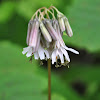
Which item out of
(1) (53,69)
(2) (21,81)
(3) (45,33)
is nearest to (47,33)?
(3) (45,33)

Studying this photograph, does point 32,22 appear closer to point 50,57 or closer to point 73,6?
point 50,57

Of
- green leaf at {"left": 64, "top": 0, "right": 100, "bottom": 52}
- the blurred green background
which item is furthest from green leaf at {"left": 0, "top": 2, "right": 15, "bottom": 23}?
green leaf at {"left": 64, "top": 0, "right": 100, "bottom": 52}

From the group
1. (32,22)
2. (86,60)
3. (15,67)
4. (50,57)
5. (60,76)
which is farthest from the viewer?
(86,60)

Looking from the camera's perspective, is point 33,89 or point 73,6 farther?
point 73,6

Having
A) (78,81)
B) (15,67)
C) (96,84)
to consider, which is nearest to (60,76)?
(78,81)

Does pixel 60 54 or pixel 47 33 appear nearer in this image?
pixel 47 33

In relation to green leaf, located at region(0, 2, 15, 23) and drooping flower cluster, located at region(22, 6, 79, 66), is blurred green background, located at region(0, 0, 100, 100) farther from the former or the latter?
drooping flower cluster, located at region(22, 6, 79, 66)

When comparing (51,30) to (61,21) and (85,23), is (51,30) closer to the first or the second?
(61,21)
